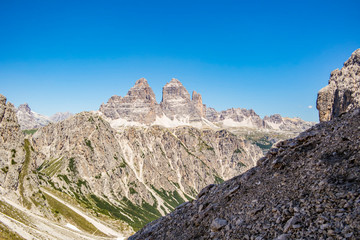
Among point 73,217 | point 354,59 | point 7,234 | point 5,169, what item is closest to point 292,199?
point 7,234

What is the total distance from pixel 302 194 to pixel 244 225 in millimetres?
4707

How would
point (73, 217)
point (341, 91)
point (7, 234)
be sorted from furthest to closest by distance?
point (73, 217) < point (341, 91) < point (7, 234)

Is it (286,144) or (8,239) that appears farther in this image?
(8,239)

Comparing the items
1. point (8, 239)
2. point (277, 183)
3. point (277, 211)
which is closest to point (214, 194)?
point (277, 183)

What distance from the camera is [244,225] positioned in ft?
60.2

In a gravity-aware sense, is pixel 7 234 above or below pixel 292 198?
below

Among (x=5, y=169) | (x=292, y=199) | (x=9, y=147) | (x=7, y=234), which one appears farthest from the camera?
(x=9, y=147)

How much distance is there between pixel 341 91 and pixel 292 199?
70380mm

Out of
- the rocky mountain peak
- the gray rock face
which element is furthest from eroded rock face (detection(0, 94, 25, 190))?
the rocky mountain peak

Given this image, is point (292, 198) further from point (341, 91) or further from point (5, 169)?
point (5, 169)

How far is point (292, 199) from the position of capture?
17969 millimetres

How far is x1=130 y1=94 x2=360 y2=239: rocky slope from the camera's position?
14500 millimetres

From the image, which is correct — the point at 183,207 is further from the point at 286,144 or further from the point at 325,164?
the point at 325,164

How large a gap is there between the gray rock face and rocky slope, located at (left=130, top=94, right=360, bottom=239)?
173 ft
